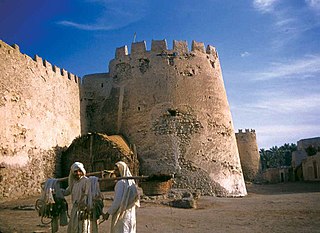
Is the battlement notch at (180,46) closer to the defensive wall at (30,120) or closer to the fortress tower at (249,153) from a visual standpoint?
the defensive wall at (30,120)

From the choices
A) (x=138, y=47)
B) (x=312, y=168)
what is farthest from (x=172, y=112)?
(x=312, y=168)

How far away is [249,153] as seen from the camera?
1272 inches

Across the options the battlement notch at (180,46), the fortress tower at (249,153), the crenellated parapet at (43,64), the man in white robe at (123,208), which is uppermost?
the battlement notch at (180,46)

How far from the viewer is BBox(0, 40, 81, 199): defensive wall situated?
12594 mm

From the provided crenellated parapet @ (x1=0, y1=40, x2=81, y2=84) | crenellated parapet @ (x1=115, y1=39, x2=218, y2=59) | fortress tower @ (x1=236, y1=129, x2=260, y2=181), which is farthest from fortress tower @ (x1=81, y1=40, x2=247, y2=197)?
fortress tower @ (x1=236, y1=129, x2=260, y2=181)

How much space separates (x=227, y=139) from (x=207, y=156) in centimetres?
201

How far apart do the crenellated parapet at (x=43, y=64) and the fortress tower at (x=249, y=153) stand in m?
18.7

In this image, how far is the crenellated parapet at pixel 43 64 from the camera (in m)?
13.5

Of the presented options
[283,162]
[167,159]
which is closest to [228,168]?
[167,159]

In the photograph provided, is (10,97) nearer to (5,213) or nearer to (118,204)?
(5,213)

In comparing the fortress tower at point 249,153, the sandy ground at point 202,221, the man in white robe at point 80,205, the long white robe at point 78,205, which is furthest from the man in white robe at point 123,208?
the fortress tower at point 249,153

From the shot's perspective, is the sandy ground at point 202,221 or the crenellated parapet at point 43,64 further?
the crenellated parapet at point 43,64

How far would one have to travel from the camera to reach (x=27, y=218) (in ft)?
28.9

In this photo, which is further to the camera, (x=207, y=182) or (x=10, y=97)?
(x=207, y=182)
